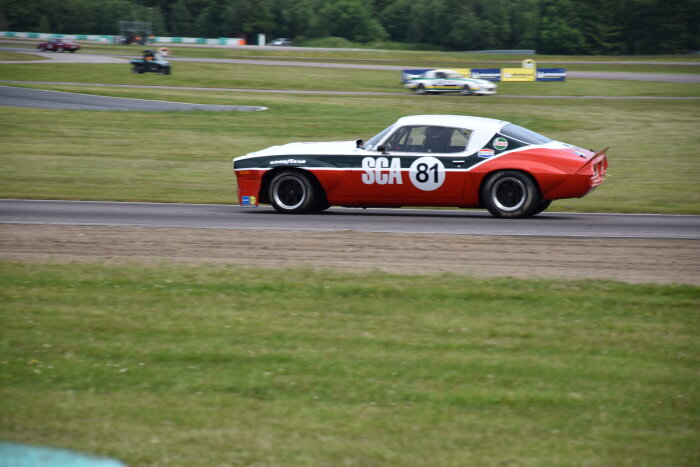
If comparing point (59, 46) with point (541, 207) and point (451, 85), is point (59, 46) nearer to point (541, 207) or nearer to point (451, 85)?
point (451, 85)

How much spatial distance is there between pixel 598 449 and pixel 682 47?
91935mm

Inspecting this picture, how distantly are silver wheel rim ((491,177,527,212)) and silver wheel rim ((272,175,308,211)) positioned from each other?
9.23 ft

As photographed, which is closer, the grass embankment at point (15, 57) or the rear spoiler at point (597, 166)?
the rear spoiler at point (597, 166)

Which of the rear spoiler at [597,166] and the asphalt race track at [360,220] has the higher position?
the rear spoiler at [597,166]

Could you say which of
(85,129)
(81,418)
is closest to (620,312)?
(81,418)

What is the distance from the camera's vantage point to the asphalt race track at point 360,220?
1133 cm

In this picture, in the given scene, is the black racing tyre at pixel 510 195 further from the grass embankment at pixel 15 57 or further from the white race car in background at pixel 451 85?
the grass embankment at pixel 15 57

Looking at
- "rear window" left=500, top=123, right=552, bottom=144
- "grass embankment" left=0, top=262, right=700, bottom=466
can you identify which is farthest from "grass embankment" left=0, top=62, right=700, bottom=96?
"grass embankment" left=0, top=262, right=700, bottom=466

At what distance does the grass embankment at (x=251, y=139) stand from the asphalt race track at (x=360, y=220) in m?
1.23

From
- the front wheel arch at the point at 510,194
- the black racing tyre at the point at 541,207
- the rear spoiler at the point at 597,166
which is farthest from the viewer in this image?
the black racing tyre at the point at 541,207

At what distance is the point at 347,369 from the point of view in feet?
18.8

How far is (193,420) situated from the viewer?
4.82 meters

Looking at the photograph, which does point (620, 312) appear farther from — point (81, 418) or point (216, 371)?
point (81, 418)

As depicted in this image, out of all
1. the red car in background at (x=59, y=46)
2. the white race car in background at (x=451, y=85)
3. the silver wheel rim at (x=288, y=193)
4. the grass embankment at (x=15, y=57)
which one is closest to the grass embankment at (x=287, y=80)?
the white race car in background at (x=451, y=85)
